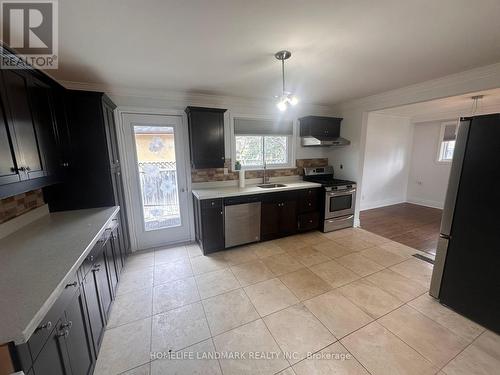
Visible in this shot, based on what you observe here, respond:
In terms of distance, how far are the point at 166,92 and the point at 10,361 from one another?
308 cm

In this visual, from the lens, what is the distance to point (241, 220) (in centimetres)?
321

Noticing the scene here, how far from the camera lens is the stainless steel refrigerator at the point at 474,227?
1711 mm

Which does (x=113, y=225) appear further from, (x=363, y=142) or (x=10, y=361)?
(x=363, y=142)

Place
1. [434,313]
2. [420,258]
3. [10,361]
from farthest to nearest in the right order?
[420,258] → [434,313] → [10,361]

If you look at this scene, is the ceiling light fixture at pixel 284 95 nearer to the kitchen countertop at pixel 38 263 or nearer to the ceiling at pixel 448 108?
the kitchen countertop at pixel 38 263

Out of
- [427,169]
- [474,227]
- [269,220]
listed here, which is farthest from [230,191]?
[427,169]

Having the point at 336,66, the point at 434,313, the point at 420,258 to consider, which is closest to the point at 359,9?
the point at 336,66

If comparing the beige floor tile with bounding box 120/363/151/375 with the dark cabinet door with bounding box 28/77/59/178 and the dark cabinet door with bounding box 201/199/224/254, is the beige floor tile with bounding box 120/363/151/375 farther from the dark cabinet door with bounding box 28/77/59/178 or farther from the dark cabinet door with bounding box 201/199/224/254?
the dark cabinet door with bounding box 28/77/59/178

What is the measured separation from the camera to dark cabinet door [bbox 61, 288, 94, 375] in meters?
1.16

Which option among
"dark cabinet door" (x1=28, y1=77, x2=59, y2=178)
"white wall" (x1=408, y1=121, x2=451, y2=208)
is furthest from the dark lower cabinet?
"white wall" (x1=408, y1=121, x2=451, y2=208)

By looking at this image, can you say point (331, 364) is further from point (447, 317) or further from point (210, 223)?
point (210, 223)

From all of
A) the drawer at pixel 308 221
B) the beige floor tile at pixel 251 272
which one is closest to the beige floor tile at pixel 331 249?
the drawer at pixel 308 221

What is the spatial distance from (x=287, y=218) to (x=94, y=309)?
9.00 feet

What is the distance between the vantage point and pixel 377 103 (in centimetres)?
346
